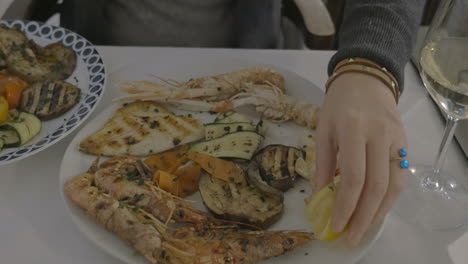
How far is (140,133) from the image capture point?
3.26 feet

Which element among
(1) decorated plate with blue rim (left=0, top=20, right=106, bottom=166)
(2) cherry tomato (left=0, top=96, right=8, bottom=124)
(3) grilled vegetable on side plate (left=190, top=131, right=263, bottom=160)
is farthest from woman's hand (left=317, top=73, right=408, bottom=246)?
(2) cherry tomato (left=0, top=96, right=8, bottom=124)

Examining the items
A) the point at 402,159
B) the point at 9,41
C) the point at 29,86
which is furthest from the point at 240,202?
the point at 9,41

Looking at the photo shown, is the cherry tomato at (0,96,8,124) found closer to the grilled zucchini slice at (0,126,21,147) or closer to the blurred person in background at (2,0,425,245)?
the grilled zucchini slice at (0,126,21,147)

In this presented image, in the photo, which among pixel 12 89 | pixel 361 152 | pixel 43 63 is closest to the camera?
pixel 361 152

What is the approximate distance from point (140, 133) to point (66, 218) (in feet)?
0.74

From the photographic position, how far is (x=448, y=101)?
30.5 inches

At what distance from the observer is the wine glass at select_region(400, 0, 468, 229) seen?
741mm

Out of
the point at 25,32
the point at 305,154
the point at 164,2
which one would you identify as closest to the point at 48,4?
the point at 25,32

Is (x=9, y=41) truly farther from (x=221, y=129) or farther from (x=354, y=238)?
(x=354, y=238)

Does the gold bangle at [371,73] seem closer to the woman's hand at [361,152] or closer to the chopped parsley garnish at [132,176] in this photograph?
the woman's hand at [361,152]

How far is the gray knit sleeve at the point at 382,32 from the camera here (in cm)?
85

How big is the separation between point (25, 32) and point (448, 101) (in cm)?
103

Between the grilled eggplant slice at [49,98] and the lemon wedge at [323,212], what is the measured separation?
586 millimetres

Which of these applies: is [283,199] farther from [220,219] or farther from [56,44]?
[56,44]
